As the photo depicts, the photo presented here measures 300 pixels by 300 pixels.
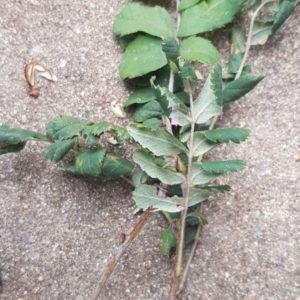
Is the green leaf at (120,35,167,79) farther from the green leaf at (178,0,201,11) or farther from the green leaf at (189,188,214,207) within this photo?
the green leaf at (189,188,214,207)

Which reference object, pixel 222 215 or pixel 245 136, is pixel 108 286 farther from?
pixel 245 136

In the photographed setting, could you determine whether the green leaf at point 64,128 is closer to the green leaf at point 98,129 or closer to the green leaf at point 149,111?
the green leaf at point 98,129

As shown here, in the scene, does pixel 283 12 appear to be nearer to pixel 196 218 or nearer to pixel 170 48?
pixel 170 48

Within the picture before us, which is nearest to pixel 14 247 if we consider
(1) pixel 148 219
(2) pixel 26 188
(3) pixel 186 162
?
(2) pixel 26 188

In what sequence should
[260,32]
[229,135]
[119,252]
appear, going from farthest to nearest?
[260,32]
[119,252]
[229,135]

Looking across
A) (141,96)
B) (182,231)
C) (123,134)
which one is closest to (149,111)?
(141,96)

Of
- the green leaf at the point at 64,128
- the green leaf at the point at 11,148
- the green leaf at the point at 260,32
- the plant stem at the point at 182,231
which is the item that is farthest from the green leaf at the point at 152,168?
the green leaf at the point at 260,32
